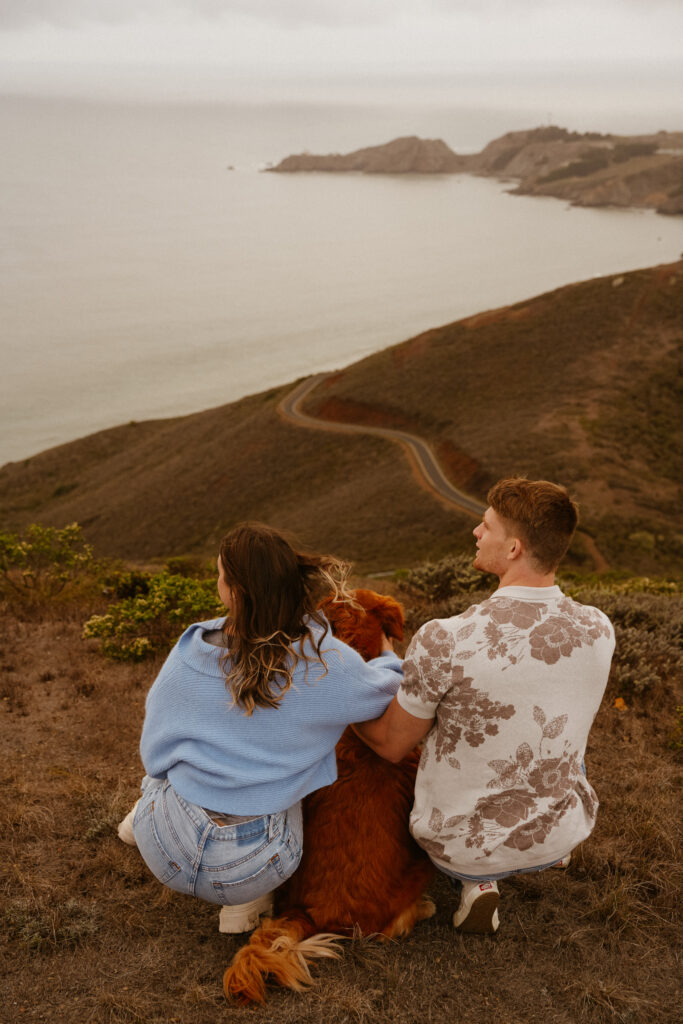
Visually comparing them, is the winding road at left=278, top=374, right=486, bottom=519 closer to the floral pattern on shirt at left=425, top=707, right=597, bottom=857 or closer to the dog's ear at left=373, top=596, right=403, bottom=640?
the dog's ear at left=373, top=596, right=403, bottom=640

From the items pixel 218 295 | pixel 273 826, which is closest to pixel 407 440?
pixel 273 826

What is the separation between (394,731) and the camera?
2953 mm

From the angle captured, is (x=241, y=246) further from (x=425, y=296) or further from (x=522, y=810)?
(x=522, y=810)

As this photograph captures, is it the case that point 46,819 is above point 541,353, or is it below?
above

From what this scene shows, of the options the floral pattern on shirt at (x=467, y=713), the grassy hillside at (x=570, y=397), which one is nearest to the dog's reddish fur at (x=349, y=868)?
the floral pattern on shirt at (x=467, y=713)

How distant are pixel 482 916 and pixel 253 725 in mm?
1389

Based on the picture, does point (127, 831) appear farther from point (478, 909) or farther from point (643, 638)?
point (643, 638)

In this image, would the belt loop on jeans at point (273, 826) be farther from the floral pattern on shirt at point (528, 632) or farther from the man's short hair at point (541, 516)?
the man's short hair at point (541, 516)

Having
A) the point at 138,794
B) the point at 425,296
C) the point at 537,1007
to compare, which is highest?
the point at 537,1007

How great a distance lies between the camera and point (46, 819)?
14.0ft

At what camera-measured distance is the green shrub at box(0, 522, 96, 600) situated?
9695mm

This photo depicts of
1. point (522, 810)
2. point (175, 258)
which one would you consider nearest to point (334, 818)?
point (522, 810)

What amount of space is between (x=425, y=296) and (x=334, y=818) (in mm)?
140259

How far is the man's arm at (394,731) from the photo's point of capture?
2906 millimetres
